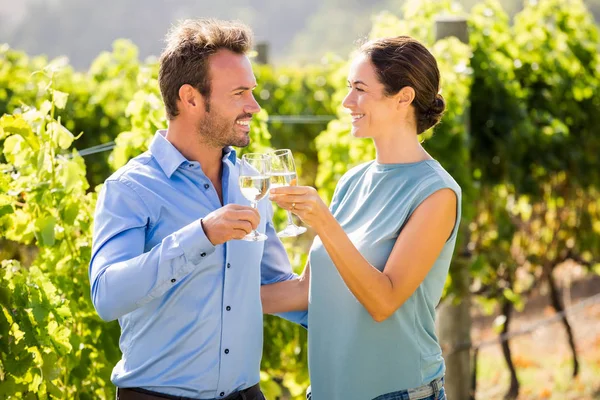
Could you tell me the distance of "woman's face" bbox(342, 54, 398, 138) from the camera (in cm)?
259

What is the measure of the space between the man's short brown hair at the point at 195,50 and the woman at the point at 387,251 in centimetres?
40

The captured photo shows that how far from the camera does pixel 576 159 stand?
633 cm

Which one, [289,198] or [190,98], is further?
[190,98]

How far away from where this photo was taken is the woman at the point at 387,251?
239 centimetres

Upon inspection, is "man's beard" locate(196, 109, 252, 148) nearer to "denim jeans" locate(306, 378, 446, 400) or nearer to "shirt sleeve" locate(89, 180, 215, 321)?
"shirt sleeve" locate(89, 180, 215, 321)

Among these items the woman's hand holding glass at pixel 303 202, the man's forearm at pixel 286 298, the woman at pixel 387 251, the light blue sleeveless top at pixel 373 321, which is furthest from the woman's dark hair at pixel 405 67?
the man's forearm at pixel 286 298

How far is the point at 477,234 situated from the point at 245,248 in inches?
155

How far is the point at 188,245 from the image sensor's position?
2109mm

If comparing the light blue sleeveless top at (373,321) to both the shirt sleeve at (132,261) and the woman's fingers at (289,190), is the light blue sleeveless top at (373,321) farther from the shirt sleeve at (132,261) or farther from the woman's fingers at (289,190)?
the shirt sleeve at (132,261)

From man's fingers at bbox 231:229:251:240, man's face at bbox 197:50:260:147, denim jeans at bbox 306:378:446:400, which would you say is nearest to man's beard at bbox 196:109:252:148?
man's face at bbox 197:50:260:147

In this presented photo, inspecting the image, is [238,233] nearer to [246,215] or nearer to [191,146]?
[246,215]

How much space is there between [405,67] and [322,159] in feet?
8.64

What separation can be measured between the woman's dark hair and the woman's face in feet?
0.06

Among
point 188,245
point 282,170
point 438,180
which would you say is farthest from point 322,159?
point 188,245
